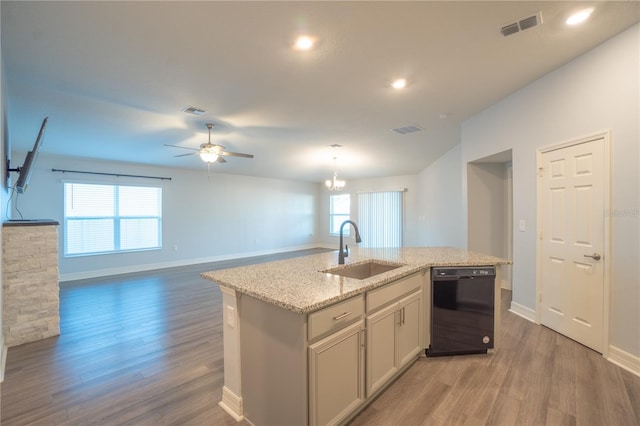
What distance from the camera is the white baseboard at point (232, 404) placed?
72.3 inches

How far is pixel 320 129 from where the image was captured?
187 inches

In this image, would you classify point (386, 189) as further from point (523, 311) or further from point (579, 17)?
point (579, 17)

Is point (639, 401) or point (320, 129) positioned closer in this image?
point (639, 401)

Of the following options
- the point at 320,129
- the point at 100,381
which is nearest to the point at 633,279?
the point at 320,129

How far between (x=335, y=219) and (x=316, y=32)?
8.14 metres

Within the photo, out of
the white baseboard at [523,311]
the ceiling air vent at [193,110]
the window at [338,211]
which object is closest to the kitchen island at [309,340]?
the white baseboard at [523,311]

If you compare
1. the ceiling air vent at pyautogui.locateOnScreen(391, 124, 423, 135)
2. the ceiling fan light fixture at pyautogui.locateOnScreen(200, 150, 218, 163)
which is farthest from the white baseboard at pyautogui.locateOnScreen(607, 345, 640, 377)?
the ceiling fan light fixture at pyautogui.locateOnScreen(200, 150, 218, 163)

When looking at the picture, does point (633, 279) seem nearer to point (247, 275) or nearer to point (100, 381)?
point (247, 275)

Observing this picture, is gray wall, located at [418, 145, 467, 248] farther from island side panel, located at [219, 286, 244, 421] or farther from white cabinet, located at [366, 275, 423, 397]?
island side panel, located at [219, 286, 244, 421]

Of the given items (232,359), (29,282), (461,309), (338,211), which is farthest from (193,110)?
(338,211)

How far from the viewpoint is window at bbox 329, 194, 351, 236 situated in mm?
9812

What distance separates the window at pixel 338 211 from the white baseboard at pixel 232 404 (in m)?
8.00

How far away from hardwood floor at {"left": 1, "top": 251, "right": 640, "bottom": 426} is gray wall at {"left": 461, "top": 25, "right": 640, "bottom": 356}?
585 millimetres

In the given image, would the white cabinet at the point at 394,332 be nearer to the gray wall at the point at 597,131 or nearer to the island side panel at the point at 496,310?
the island side panel at the point at 496,310
